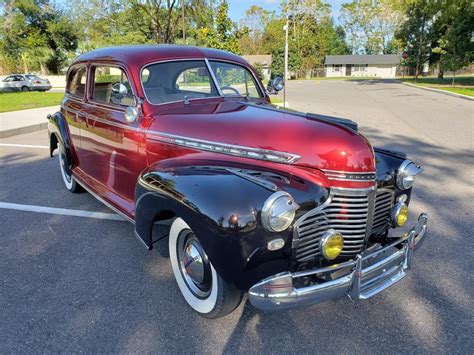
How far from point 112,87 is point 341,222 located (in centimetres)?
261

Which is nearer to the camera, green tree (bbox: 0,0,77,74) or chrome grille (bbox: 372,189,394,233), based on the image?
chrome grille (bbox: 372,189,394,233)

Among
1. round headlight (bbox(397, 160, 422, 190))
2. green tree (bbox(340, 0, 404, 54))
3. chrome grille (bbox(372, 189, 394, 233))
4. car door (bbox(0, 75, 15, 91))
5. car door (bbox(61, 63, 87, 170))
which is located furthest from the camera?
green tree (bbox(340, 0, 404, 54))

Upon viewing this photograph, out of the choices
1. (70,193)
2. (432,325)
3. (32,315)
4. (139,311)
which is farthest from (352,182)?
(70,193)

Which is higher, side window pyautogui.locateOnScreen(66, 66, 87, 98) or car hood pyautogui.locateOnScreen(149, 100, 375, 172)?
side window pyautogui.locateOnScreen(66, 66, 87, 98)

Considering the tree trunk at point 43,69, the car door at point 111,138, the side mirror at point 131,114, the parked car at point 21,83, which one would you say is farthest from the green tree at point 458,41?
the tree trunk at point 43,69

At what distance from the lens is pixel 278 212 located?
2.14m

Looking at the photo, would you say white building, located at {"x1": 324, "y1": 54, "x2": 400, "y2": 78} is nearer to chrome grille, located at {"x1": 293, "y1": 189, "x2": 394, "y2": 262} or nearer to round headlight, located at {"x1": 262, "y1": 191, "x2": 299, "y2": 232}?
chrome grille, located at {"x1": 293, "y1": 189, "x2": 394, "y2": 262}

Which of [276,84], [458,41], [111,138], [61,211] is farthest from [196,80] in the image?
[458,41]

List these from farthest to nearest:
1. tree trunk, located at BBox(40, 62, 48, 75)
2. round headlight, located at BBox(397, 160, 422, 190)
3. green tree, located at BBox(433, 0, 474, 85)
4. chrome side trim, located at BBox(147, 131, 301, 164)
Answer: tree trunk, located at BBox(40, 62, 48, 75), green tree, located at BBox(433, 0, 474, 85), round headlight, located at BBox(397, 160, 422, 190), chrome side trim, located at BBox(147, 131, 301, 164)

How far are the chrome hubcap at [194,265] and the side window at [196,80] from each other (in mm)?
1612

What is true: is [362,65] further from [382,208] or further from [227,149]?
[227,149]

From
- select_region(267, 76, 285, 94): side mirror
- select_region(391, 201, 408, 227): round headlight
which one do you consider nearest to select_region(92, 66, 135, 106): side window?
select_region(267, 76, 285, 94): side mirror

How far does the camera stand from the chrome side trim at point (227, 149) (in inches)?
103

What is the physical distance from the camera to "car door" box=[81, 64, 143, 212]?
11.5 ft
